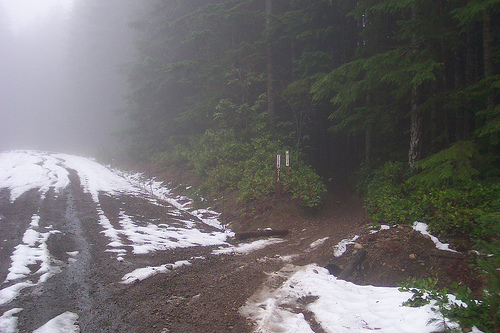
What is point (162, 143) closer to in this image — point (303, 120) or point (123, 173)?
point (123, 173)

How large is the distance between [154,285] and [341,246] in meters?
4.10

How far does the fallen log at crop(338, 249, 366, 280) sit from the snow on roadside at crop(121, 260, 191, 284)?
314 centimetres

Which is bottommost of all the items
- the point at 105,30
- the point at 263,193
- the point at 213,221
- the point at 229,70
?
the point at 213,221

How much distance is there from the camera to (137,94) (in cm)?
2664

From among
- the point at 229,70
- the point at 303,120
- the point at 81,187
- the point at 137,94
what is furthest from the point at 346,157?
the point at 137,94

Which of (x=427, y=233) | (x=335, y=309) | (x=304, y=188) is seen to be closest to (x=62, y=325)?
(x=335, y=309)

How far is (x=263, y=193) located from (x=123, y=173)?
15.5 meters

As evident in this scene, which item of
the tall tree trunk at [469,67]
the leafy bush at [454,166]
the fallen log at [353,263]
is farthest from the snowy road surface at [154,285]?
the tall tree trunk at [469,67]

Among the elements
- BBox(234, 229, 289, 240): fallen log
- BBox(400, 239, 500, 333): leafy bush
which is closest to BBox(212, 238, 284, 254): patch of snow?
BBox(234, 229, 289, 240): fallen log

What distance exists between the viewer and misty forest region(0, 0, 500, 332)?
21.8 ft

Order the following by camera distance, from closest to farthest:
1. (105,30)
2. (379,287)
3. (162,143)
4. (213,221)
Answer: (379,287) → (213,221) → (162,143) → (105,30)

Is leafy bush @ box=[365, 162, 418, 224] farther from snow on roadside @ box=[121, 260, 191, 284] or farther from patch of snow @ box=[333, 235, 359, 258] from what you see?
snow on roadside @ box=[121, 260, 191, 284]

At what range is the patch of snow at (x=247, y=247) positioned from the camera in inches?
290

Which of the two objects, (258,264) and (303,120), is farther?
(303,120)
